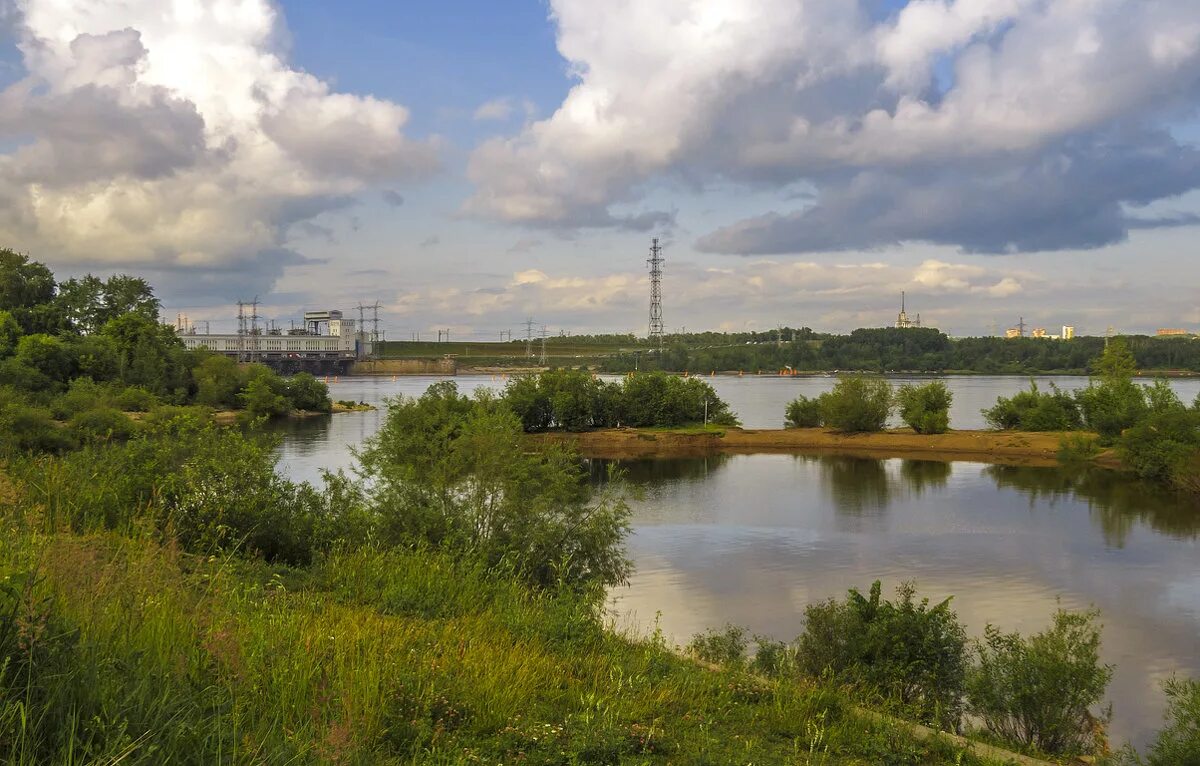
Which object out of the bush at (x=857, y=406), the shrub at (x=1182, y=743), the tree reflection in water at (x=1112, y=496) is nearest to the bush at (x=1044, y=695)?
the shrub at (x=1182, y=743)

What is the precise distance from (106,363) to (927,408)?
64.6 metres

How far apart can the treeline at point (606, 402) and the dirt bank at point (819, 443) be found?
1.80 m

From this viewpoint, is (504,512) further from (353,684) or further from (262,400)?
(262,400)

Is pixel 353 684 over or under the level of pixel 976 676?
over

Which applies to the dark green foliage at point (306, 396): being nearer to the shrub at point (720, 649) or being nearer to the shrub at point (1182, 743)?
the shrub at point (720, 649)

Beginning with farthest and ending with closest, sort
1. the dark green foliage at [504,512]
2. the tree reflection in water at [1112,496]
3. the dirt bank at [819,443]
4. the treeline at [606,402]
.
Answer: the treeline at [606,402] < the dirt bank at [819,443] < the tree reflection in water at [1112,496] < the dark green foliage at [504,512]

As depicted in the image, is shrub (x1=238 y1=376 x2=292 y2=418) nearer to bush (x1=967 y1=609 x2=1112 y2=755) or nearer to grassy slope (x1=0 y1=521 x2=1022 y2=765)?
bush (x1=967 y1=609 x2=1112 y2=755)

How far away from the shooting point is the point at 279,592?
7.15 metres

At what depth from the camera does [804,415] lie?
66.2m

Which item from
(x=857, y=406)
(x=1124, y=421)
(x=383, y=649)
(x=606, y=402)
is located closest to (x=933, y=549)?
(x=383, y=649)

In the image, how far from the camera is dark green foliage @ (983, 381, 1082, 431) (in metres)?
59.4

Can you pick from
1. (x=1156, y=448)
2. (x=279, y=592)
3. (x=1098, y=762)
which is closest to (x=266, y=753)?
(x=279, y=592)

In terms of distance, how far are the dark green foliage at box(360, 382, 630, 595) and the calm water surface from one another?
186 centimetres

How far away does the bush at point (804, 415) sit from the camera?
6550 centimetres
